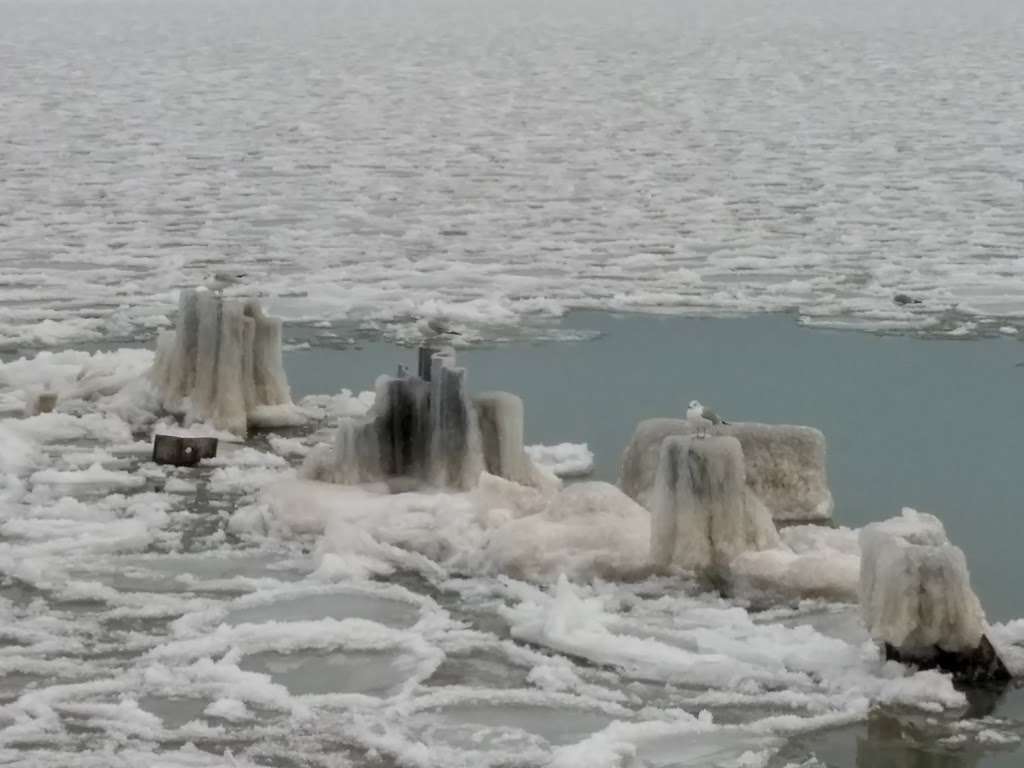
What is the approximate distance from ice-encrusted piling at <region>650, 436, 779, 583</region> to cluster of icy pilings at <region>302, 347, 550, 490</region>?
108 cm

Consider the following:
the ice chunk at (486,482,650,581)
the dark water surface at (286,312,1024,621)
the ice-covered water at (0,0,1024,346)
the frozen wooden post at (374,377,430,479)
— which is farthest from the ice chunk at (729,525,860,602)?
the ice-covered water at (0,0,1024,346)

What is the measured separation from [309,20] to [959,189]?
38094 mm

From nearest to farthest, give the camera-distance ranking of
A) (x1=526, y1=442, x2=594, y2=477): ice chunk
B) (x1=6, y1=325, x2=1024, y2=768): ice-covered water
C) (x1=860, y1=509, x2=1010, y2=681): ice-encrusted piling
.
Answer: (x1=6, y1=325, x2=1024, y2=768): ice-covered water → (x1=860, y1=509, x2=1010, y2=681): ice-encrusted piling → (x1=526, y1=442, x2=594, y2=477): ice chunk

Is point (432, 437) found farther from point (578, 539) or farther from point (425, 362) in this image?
point (578, 539)

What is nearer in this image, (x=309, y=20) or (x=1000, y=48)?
(x=1000, y=48)

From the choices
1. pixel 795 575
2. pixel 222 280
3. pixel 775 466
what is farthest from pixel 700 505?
pixel 222 280

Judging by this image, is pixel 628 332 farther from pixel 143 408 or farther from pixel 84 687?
pixel 84 687

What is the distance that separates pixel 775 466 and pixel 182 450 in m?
2.39

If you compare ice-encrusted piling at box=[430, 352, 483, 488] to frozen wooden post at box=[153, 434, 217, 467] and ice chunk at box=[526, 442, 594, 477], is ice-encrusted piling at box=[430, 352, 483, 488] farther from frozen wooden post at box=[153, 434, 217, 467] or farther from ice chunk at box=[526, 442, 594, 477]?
frozen wooden post at box=[153, 434, 217, 467]

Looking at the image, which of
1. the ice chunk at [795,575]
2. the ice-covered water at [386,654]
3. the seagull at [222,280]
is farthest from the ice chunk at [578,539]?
the seagull at [222,280]

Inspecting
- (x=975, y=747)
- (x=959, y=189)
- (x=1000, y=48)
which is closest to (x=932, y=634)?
(x=975, y=747)

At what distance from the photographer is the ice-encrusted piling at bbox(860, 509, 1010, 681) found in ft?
17.6

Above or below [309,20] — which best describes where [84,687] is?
below

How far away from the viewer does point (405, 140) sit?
71.4 feet
